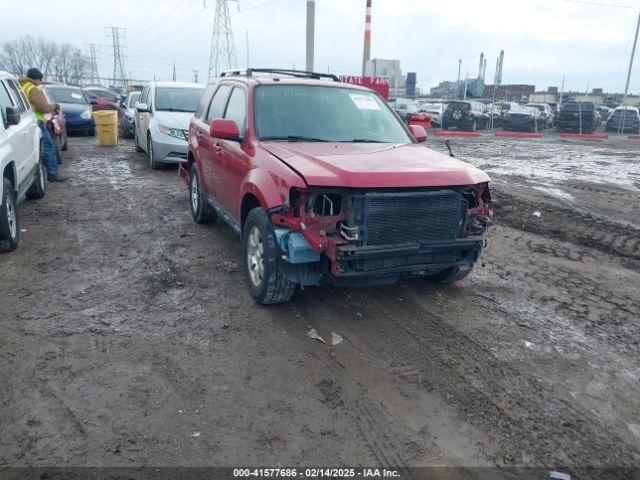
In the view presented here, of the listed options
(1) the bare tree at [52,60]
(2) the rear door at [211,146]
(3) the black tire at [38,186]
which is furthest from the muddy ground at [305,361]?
(1) the bare tree at [52,60]

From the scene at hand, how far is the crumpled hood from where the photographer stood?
10.9 meters

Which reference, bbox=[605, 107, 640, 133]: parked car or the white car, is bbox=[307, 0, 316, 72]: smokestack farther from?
bbox=[605, 107, 640, 133]: parked car

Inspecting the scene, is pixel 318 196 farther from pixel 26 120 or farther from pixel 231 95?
pixel 26 120

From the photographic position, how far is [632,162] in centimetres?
1567

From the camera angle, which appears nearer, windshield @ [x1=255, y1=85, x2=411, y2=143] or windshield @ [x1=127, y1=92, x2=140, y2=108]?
windshield @ [x1=255, y1=85, x2=411, y2=143]

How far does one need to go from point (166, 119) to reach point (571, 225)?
7.93 m

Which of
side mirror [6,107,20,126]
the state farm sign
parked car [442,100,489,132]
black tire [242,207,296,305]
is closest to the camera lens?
black tire [242,207,296,305]

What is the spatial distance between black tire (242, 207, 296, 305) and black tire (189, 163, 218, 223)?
2301 millimetres

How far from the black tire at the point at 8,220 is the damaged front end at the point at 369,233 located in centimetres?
328

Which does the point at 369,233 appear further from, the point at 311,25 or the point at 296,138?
the point at 311,25

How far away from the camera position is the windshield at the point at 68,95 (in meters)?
16.7

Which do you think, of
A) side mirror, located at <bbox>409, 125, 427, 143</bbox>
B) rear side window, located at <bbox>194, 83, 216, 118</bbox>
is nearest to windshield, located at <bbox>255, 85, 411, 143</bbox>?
side mirror, located at <bbox>409, 125, 427, 143</bbox>

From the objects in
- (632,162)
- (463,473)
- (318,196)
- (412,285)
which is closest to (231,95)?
(318,196)

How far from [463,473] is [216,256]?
13.1 feet
